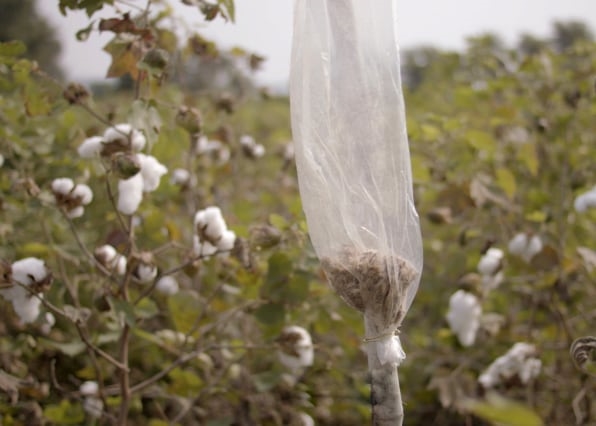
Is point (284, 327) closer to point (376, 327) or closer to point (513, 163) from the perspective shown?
point (376, 327)

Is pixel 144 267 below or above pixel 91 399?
above

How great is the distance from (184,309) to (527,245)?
0.77 m

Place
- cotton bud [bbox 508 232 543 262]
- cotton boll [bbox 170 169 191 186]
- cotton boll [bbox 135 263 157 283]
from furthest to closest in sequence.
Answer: cotton boll [bbox 170 169 191 186] → cotton bud [bbox 508 232 543 262] → cotton boll [bbox 135 263 157 283]

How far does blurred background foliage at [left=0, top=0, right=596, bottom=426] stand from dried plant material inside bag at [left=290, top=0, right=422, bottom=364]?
8.9 inches

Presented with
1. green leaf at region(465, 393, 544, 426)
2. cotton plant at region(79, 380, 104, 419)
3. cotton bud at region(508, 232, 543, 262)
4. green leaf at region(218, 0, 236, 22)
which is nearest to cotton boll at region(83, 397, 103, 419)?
cotton plant at region(79, 380, 104, 419)

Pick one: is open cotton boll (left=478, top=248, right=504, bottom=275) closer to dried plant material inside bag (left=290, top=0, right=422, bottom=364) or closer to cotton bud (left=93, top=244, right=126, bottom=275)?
dried plant material inside bag (left=290, top=0, right=422, bottom=364)

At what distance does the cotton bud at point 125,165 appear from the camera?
93 centimetres

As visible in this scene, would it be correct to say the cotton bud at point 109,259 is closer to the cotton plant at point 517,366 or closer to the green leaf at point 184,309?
Answer: the green leaf at point 184,309


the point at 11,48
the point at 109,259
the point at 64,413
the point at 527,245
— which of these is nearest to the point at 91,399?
the point at 64,413

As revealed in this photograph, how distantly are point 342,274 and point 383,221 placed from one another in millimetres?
89

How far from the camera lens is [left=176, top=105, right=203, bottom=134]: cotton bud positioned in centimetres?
108

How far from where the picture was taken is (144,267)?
41.0 inches

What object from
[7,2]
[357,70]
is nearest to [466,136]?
[357,70]

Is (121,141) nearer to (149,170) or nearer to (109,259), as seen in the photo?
(149,170)
